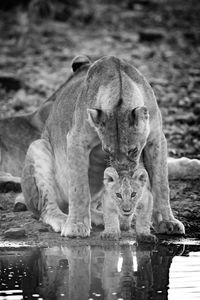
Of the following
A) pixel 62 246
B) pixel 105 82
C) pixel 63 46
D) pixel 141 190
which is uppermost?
pixel 105 82

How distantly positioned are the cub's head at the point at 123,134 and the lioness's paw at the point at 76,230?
77cm

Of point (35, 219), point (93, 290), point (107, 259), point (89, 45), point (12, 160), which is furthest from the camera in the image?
point (89, 45)

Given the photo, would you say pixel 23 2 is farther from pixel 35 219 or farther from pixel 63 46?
pixel 35 219

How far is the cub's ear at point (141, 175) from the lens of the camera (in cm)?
831

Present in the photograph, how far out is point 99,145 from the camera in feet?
29.3

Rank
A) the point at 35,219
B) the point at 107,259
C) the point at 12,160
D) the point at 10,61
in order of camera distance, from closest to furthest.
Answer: the point at 107,259
the point at 35,219
the point at 12,160
the point at 10,61

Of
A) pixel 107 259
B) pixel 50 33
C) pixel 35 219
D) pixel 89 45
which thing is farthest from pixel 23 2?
pixel 107 259

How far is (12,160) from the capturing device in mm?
12688

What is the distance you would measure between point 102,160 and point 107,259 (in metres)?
1.36

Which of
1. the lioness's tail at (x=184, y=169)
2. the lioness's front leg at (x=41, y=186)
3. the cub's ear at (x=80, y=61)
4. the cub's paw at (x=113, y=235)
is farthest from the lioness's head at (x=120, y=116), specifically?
the lioness's tail at (x=184, y=169)

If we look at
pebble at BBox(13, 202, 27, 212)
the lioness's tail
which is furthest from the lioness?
the lioness's tail

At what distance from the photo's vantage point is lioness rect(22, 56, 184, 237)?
8320mm

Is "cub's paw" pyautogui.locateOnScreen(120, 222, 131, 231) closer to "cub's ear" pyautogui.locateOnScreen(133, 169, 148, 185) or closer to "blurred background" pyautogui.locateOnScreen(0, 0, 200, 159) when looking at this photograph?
"cub's ear" pyautogui.locateOnScreen(133, 169, 148, 185)

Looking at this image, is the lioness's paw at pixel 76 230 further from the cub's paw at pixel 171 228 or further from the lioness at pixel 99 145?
the cub's paw at pixel 171 228
